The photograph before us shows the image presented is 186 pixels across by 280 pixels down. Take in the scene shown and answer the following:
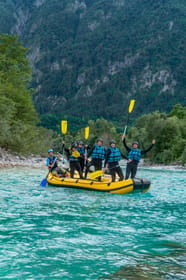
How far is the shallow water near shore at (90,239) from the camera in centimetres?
594

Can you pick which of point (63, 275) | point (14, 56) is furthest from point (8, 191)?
point (14, 56)

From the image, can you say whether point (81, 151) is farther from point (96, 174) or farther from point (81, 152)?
point (96, 174)

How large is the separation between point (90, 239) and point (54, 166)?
35.7 ft

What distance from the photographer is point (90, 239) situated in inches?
309

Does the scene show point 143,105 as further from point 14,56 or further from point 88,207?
point 88,207

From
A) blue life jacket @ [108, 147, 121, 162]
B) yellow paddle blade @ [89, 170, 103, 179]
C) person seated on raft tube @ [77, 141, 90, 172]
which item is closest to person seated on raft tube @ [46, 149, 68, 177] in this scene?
person seated on raft tube @ [77, 141, 90, 172]

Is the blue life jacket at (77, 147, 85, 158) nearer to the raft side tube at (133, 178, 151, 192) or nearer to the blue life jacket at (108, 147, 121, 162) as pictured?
the blue life jacket at (108, 147, 121, 162)

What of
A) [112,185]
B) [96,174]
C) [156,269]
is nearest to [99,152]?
[96,174]

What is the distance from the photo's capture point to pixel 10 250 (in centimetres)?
691

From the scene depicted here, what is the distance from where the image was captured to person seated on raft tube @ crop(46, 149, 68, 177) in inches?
714

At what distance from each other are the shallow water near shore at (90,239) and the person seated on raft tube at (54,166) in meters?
4.60

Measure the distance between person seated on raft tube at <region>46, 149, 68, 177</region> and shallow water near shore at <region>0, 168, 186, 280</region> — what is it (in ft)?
15.1

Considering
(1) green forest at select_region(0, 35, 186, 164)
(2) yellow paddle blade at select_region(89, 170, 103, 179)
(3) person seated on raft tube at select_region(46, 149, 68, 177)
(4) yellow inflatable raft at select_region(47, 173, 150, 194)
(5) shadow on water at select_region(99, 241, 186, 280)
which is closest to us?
(5) shadow on water at select_region(99, 241, 186, 280)

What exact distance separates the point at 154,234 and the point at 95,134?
351 feet
